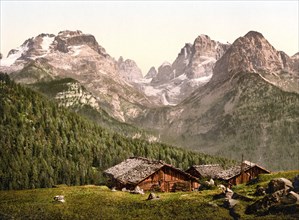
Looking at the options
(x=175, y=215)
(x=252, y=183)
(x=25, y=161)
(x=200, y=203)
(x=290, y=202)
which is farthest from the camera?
(x=25, y=161)

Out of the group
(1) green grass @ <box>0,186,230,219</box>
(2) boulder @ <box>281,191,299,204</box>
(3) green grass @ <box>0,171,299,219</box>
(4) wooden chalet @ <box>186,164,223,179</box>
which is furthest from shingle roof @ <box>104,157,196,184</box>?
(2) boulder @ <box>281,191,299,204</box>

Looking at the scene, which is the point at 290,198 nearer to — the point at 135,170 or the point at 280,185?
the point at 280,185

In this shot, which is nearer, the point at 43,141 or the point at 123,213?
the point at 123,213

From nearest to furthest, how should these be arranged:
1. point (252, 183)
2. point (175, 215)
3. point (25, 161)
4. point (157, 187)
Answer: point (175, 215) < point (252, 183) < point (157, 187) < point (25, 161)

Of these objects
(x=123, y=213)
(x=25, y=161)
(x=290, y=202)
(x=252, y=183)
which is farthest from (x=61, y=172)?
(x=290, y=202)

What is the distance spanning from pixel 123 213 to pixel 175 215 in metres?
8.06

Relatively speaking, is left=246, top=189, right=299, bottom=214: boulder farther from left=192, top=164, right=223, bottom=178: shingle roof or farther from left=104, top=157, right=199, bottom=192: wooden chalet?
left=192, top=164, right=223, bottom=178: shingle roof

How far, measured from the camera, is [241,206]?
206 feet

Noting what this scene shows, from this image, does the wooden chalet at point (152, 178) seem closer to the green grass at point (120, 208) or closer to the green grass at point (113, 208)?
the green grass at point (120, 208)

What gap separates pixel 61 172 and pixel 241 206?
388 ft

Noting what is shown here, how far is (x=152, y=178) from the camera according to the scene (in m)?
104

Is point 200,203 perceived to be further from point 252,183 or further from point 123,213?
point 252,183

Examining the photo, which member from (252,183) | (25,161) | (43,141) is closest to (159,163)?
A: (252,183)

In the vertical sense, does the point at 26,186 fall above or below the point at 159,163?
below
